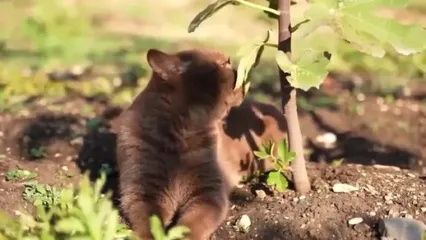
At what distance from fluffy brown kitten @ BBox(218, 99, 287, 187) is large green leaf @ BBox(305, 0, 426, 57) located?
1.14 metres

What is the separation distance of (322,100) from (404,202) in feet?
8.31

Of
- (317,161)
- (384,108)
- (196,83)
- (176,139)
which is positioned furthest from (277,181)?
(384,108)

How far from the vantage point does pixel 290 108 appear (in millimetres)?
3627

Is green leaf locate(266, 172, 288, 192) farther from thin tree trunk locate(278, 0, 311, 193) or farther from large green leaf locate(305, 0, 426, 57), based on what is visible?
large green leaf locate(305, 0, 426, 57)

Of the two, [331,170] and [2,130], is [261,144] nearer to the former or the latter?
[331,170]

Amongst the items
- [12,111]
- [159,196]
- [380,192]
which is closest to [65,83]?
[12,111]

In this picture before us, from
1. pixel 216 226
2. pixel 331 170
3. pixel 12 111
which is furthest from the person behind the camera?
pixel 12 111

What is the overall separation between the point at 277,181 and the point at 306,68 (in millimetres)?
615

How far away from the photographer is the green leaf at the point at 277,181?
3660 mm

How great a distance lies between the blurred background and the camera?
505 centimetres

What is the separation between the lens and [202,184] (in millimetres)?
3719

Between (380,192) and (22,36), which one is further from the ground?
(380,192)

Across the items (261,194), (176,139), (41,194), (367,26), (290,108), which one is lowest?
(261,194)

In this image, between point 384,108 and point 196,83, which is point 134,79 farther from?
point 196,83
